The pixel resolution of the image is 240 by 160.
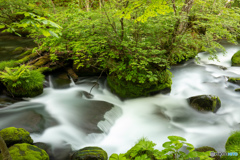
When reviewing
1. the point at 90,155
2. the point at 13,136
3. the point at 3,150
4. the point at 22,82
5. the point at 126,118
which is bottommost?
the point at 126,118

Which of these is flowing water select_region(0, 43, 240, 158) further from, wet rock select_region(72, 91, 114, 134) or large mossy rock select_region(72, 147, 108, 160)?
large mossy rock select_region(72, 147, 108, 160)

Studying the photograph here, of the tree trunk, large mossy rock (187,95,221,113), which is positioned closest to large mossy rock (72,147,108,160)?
the tree trunk

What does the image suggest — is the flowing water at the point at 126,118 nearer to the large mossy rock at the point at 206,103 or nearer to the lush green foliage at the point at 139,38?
the large mossy rock at the point at 206,103

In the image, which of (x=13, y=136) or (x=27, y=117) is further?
(x=27, y=117)

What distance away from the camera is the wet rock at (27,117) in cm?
411

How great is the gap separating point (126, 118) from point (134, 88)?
Result: 1.27m

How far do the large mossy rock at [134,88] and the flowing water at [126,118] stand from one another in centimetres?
23

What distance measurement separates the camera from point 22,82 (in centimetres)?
528

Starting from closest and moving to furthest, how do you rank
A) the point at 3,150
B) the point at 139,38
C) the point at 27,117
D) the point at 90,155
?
the point at 3,150 < the point at 90,155 < the point at 27,117 < the point at 139,38

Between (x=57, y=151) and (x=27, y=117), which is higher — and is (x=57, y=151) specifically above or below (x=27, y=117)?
below

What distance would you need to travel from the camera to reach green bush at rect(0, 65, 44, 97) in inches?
203

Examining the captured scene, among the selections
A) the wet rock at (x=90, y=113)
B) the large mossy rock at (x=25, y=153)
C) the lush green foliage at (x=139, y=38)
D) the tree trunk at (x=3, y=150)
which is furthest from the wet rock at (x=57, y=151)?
the lush green foliage at (x=139, y=38)

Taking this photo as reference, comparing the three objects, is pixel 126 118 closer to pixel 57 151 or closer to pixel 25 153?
pixel 57 151

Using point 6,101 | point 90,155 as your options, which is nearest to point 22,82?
point 6,101
